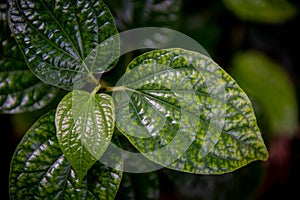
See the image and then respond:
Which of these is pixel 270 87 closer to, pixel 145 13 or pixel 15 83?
pixel 145 13

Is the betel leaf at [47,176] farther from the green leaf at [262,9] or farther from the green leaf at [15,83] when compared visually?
the green leaf at [262,9]

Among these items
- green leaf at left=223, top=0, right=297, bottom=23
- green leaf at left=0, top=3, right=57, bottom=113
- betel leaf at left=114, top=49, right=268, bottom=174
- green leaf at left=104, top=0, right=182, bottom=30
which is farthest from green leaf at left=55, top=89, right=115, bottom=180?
green leaf at left=223, top=0, right=297, bottom=23

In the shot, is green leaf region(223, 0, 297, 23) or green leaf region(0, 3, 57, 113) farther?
green leaf region(223, 0, 297, 23)

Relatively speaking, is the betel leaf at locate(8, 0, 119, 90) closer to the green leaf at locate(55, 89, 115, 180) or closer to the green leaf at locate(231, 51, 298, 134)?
the green leaf at locate(55, 89, 115, 180)

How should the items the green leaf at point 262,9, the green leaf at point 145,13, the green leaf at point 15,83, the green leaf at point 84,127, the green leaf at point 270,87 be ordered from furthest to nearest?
the green leaf at point 270,87 < the green leaf at point 262,9 < the green leaf at point 145,13 < the green leaf at point 15,83 < the green leaf at point 84,127

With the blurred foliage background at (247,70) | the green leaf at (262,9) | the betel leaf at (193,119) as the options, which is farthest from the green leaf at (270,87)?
the betel leaf at (193,119)

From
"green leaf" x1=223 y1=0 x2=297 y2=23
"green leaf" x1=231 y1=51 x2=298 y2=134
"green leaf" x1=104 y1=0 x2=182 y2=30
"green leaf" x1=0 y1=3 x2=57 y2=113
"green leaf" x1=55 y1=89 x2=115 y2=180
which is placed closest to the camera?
"green leaf" x1=55 y1=89 x2=115 y2=180

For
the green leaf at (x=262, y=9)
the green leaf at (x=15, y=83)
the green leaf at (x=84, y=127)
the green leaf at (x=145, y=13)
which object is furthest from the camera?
the green leaf at (x=262, y=9)

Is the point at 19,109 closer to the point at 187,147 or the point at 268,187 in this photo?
the point at 187,147
